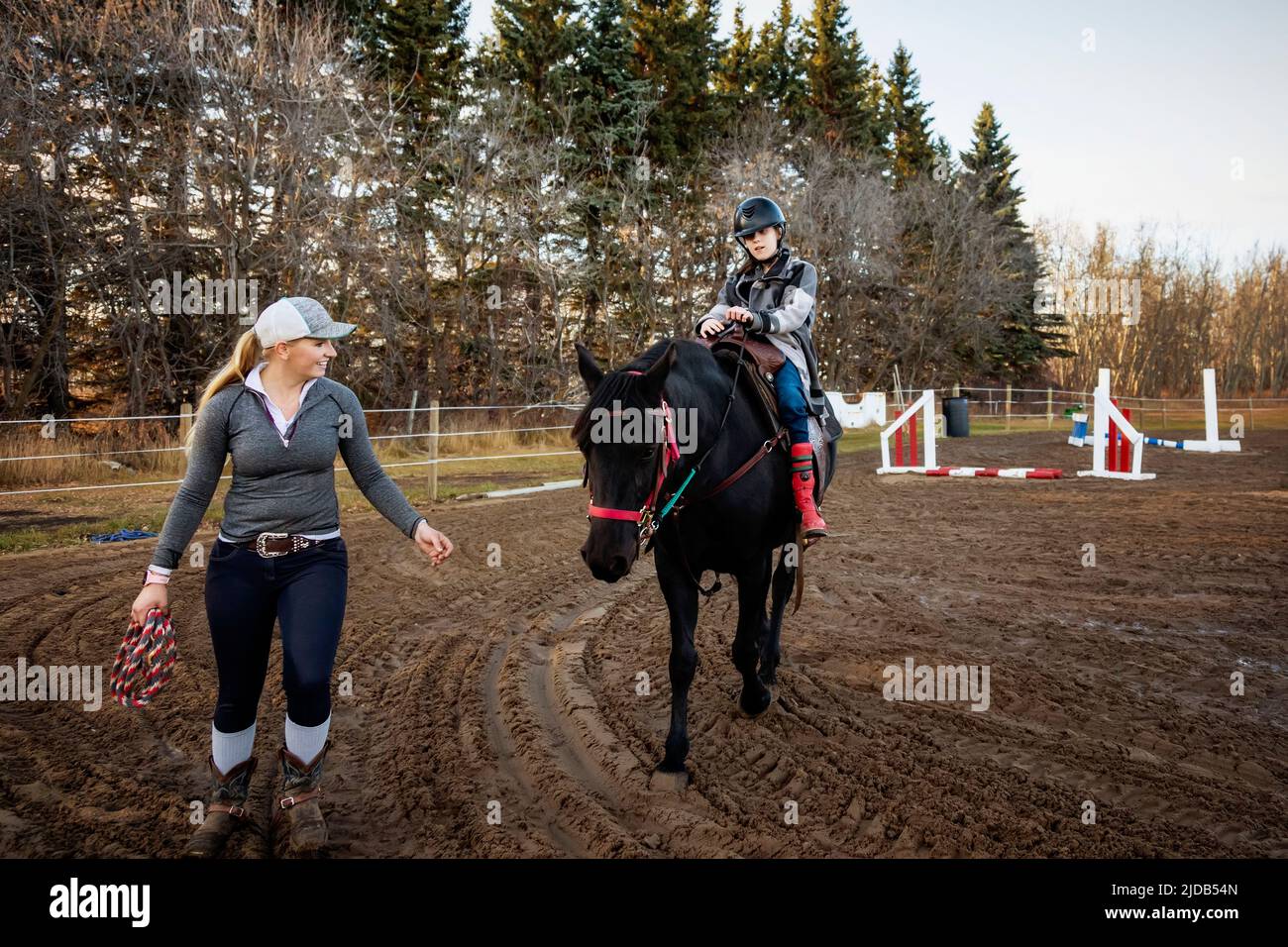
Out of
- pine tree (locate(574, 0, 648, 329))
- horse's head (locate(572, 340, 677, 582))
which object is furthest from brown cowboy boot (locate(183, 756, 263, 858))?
pine tree (locate(574, 0, 648, 329))

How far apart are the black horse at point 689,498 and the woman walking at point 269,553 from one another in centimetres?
102

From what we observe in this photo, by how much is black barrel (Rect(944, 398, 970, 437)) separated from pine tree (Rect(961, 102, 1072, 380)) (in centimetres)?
1555

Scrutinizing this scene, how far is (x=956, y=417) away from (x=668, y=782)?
24.6 m

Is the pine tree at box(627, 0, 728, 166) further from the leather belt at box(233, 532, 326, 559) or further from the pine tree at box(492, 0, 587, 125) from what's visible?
the leather belt at box(233, 532, 326, 559)

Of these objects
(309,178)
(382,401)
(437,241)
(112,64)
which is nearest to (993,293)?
(437,241)

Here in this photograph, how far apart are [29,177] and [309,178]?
15.4 feet

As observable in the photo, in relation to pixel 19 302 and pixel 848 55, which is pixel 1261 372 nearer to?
pixel 848 55

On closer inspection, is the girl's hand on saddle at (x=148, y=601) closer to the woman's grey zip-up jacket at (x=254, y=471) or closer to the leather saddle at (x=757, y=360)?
the woman's grey zip-up jacket at (x=254, y=471)

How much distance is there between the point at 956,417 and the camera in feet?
84.0

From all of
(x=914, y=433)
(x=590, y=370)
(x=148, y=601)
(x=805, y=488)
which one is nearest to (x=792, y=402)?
(x=805, y=488)

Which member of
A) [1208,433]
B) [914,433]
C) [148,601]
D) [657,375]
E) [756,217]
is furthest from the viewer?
[1208,433]

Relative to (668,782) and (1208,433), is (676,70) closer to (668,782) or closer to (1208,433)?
(1208,433)
